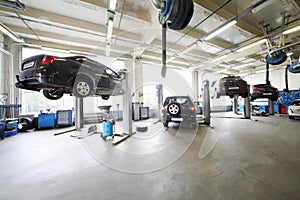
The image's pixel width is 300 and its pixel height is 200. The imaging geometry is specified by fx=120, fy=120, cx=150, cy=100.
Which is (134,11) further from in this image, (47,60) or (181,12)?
(181,12)

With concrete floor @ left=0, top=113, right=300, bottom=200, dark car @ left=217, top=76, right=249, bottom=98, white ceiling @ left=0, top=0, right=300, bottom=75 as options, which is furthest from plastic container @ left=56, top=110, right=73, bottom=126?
dark car @ left=217, top=76, right=249, bottom=98

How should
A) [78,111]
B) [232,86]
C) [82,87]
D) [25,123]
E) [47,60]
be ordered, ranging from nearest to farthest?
[47,60]
[82,87]
[78,111]
[25,123]
[232,86]

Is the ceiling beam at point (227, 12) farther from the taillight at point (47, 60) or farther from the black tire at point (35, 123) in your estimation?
the black tire at point (35, 123)

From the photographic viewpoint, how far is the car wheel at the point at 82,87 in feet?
9.23

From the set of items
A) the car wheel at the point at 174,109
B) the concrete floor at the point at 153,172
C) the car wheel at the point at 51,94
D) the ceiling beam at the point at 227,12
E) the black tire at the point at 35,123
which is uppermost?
the ceiling beam at the point at 227,12

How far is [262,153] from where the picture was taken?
2.35 meters

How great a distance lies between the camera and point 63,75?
2527mm

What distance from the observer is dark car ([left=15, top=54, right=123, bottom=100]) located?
7.60ft

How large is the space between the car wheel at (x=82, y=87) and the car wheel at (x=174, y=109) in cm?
268

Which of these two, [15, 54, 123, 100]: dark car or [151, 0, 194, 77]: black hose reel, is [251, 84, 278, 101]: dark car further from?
[15, 54, 123, 100]: dark car

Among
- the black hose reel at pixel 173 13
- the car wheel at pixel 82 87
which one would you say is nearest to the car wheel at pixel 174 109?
the car wheel at pixel 82 87

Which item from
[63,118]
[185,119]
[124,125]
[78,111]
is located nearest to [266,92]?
[185,119]

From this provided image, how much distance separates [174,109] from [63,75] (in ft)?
11.1

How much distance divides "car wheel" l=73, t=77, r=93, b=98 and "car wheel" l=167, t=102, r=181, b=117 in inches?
106
